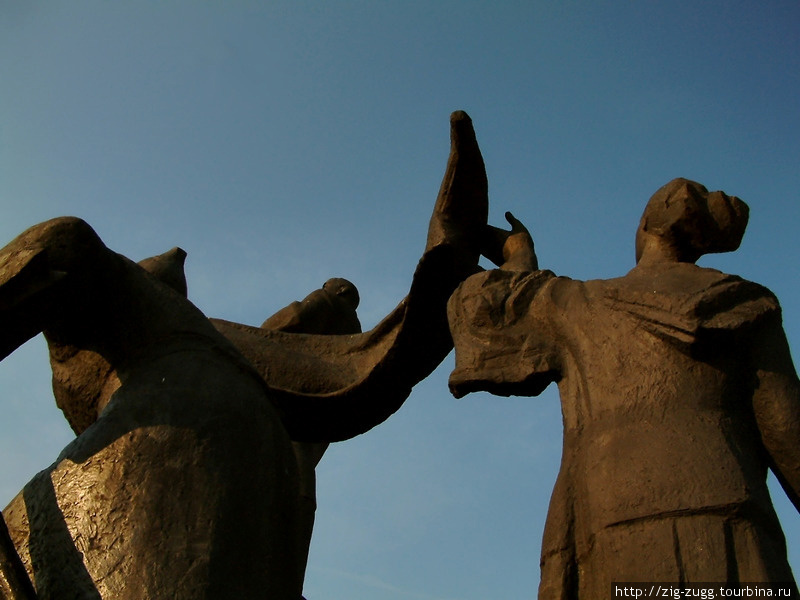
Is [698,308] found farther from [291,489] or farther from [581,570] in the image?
[291,489]

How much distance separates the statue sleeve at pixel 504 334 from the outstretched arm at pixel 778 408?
784 millimetres

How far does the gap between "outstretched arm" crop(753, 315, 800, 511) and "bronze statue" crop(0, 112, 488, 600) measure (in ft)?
5.04

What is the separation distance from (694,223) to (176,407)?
2.23 metres

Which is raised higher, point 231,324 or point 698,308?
point 231,324

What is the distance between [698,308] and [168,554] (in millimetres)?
2144

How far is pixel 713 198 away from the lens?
4.89 metres

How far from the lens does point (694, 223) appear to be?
485cm

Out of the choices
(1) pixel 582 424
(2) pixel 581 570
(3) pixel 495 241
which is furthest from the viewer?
(3) pixel 495 241

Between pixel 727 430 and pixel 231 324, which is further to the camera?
pixel 231 324

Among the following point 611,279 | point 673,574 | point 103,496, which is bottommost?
point 673,574

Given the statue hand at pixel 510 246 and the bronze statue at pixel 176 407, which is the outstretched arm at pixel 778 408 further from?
the bronze statue at pixel 176 407

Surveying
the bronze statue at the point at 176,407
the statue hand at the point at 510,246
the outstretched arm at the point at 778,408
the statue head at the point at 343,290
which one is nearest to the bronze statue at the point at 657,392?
the outstretched arm at the point at 778,408

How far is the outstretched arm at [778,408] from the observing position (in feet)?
14.1

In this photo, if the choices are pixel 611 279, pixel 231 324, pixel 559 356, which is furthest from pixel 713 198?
pixel 231 324
